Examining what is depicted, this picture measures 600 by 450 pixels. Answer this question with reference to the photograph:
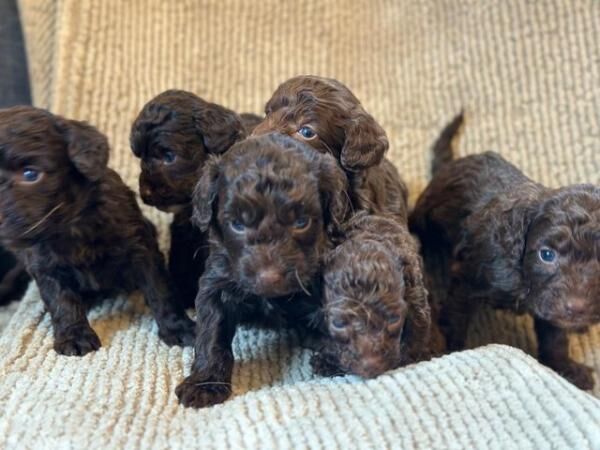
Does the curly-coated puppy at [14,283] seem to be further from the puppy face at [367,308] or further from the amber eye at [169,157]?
the puppy face at [367,308]

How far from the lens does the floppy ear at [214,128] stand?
318 cm

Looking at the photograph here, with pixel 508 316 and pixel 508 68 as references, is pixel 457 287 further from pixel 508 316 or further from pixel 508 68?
pixel 508 68

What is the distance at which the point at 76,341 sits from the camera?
2.81 metres

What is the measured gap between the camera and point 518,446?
6.70 feet

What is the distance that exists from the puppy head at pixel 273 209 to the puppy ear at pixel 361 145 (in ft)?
1.25

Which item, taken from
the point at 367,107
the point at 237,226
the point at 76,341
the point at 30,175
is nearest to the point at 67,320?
the point at 76,341

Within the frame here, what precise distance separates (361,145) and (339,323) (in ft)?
3.12

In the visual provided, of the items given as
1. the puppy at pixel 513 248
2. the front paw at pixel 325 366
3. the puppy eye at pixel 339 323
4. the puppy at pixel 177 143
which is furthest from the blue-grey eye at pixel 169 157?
the puppy at pixel 513 248

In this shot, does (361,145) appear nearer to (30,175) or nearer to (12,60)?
(30,175)

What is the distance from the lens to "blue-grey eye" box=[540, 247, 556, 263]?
2.71 meters

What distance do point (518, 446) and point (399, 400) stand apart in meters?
0.38

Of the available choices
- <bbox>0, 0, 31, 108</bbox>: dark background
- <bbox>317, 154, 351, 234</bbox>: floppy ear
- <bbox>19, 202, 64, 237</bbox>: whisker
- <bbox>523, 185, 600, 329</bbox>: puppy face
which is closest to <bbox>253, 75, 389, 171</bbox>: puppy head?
<bbox>317, 154, 351, 234</bbox>: floppy ear

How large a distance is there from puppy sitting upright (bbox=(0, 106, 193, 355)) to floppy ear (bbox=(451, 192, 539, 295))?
133 centimetres

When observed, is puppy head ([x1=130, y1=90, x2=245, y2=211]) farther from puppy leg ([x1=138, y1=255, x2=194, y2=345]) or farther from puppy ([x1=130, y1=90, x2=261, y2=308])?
puppy leg ([x1=138, y1=255, x2=194, y2=345])
